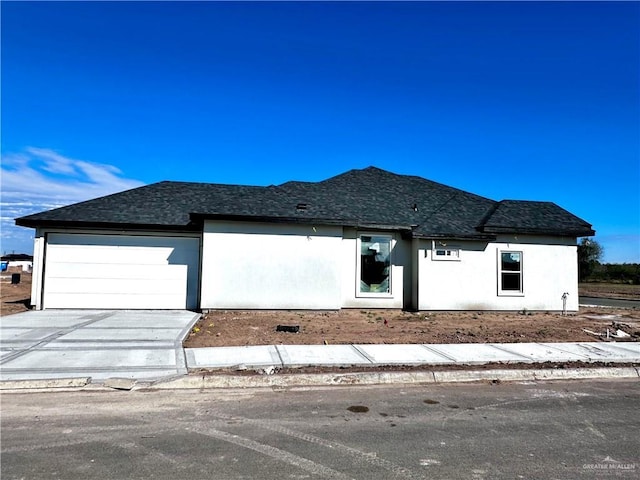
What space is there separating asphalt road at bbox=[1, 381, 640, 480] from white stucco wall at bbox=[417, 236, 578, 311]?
9.24 metres

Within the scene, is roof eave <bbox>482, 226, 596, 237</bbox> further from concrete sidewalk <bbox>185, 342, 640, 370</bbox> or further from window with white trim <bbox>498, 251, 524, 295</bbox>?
concrete sidewalk <bbox>185, 342, 640, 370</bbox>

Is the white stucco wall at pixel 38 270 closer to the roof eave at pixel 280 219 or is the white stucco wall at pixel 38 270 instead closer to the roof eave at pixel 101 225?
the roof eave at pixel 101 225

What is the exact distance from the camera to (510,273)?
1683 centimetres

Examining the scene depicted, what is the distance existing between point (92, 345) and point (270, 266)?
667 centimetres

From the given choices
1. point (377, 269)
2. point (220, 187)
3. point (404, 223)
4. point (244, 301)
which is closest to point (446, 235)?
point (404, 223)

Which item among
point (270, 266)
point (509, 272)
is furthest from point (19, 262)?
point (509, 272)

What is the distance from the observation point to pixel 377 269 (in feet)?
53.6

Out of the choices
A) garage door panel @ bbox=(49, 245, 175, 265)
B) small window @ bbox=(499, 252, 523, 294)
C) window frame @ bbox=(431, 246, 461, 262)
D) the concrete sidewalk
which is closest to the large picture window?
window frame @ bbox=(431, 246, 461, 262)

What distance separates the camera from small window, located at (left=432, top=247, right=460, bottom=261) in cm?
1614

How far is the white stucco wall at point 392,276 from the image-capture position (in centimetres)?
1600

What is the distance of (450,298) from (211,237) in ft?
28.2

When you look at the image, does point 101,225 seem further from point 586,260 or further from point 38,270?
point 586,260

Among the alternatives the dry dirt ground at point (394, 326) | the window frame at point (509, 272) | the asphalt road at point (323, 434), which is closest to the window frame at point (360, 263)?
the dry dirt ground at point (394, 326)

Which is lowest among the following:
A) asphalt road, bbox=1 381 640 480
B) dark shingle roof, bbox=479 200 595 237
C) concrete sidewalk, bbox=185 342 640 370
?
asphalt road, bbox=1 381 640 480
